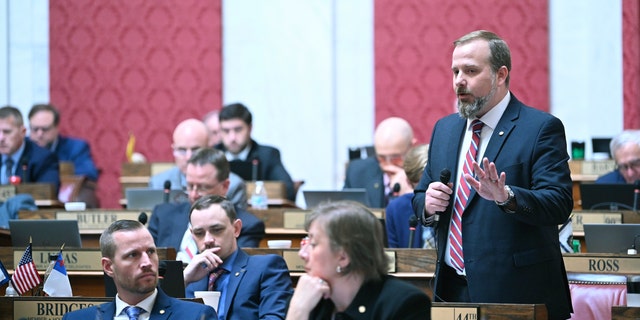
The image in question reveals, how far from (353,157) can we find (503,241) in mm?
6506

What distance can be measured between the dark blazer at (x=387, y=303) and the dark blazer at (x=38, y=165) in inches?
264

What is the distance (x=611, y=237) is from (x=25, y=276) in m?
2.95

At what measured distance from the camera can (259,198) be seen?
8695 mm

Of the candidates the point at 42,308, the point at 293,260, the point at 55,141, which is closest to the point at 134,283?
the point at 42,308

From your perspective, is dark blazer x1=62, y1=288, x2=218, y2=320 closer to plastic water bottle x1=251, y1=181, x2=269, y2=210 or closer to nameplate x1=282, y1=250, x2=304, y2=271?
nameplate x1=282, y1=250, x2=304, y2=271

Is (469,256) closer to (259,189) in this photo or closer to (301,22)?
(259,189)

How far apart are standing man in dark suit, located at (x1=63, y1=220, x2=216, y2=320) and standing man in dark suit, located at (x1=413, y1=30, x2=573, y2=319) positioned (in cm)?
101

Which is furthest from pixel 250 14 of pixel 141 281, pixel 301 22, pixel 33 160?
pixel 141 281

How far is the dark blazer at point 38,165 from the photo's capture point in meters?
9.93

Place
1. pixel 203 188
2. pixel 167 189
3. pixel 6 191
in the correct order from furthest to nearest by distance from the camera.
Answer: pixel 6 191, pixel 167 189, pixel 203 188

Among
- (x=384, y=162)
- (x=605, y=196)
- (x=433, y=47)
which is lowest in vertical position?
(x=605, y=196)

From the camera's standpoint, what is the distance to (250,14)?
13.2 metres

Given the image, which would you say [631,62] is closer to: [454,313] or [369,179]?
[369,179]

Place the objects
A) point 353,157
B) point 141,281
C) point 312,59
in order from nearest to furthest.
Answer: point 141,281 < point 353,157 < point 312,59
